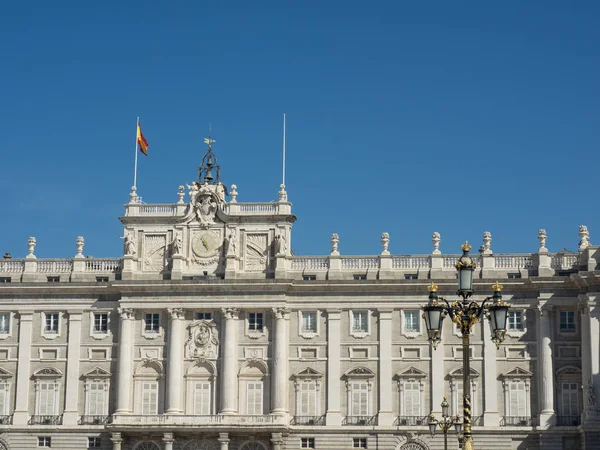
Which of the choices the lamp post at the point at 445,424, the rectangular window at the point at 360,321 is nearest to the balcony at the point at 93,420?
the rectangular window at the point at 360,321

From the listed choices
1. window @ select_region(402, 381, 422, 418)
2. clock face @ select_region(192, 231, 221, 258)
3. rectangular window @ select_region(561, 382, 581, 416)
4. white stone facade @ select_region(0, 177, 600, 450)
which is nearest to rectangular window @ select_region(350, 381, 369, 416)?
white stone facade @ select_region(0, 177, 600, 450)

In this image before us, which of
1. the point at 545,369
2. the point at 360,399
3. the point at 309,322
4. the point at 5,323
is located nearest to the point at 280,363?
the point at 309,322

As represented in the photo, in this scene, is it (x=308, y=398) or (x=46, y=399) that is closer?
(x=308, y=398)

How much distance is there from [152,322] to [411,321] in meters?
17.1

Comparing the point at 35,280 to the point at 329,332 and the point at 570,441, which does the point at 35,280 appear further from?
the point at 570,441

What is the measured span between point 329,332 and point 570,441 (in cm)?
1663

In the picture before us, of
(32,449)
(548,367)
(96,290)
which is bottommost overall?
(32,449)

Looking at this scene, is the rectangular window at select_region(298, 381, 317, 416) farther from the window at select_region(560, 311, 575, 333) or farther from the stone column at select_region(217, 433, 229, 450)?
the window at select_region(560, 311, 575, 333)

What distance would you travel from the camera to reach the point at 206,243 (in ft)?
258

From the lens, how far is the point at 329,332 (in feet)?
250

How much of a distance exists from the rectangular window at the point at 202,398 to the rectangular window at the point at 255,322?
183 inches

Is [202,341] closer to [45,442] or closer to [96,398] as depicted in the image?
[96,398]

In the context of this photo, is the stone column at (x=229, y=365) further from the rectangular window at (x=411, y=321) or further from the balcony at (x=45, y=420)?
the balcony at (x=45, y=420)

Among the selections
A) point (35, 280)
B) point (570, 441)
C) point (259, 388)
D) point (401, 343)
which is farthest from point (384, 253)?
point (35, 280)
